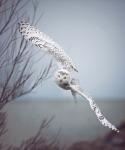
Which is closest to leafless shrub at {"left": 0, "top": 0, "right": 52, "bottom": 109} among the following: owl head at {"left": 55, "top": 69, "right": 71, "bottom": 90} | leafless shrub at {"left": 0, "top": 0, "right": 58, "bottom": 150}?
leafless shrub at {"left": 0, "top": 0, "right": 58, "bottom": 150}

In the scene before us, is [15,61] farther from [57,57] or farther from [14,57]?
[57,57]

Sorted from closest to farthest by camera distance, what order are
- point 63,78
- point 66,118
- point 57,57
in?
point 63,78 < point 57,57 < point 66,118

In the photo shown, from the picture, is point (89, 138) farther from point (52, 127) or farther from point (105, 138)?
point (52, 127)

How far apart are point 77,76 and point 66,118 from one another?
0.35m

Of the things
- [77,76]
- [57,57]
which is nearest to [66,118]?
[77,76]

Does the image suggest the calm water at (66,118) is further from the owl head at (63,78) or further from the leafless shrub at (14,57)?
the owl head at (63,78)

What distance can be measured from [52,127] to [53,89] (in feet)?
0.96

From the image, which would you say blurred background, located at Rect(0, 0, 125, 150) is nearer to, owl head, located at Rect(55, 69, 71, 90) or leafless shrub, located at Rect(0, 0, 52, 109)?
leafless shrub, located at Rect(0, 0, 52, 109)

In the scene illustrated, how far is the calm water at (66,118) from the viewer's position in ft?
7.86

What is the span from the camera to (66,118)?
8.04 ft

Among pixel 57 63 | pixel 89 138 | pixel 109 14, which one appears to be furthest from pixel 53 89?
→ pixel 109 14

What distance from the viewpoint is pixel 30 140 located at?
7.55 feet

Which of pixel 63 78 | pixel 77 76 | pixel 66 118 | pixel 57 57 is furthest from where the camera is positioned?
pixel 66 118

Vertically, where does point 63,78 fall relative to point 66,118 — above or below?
above
